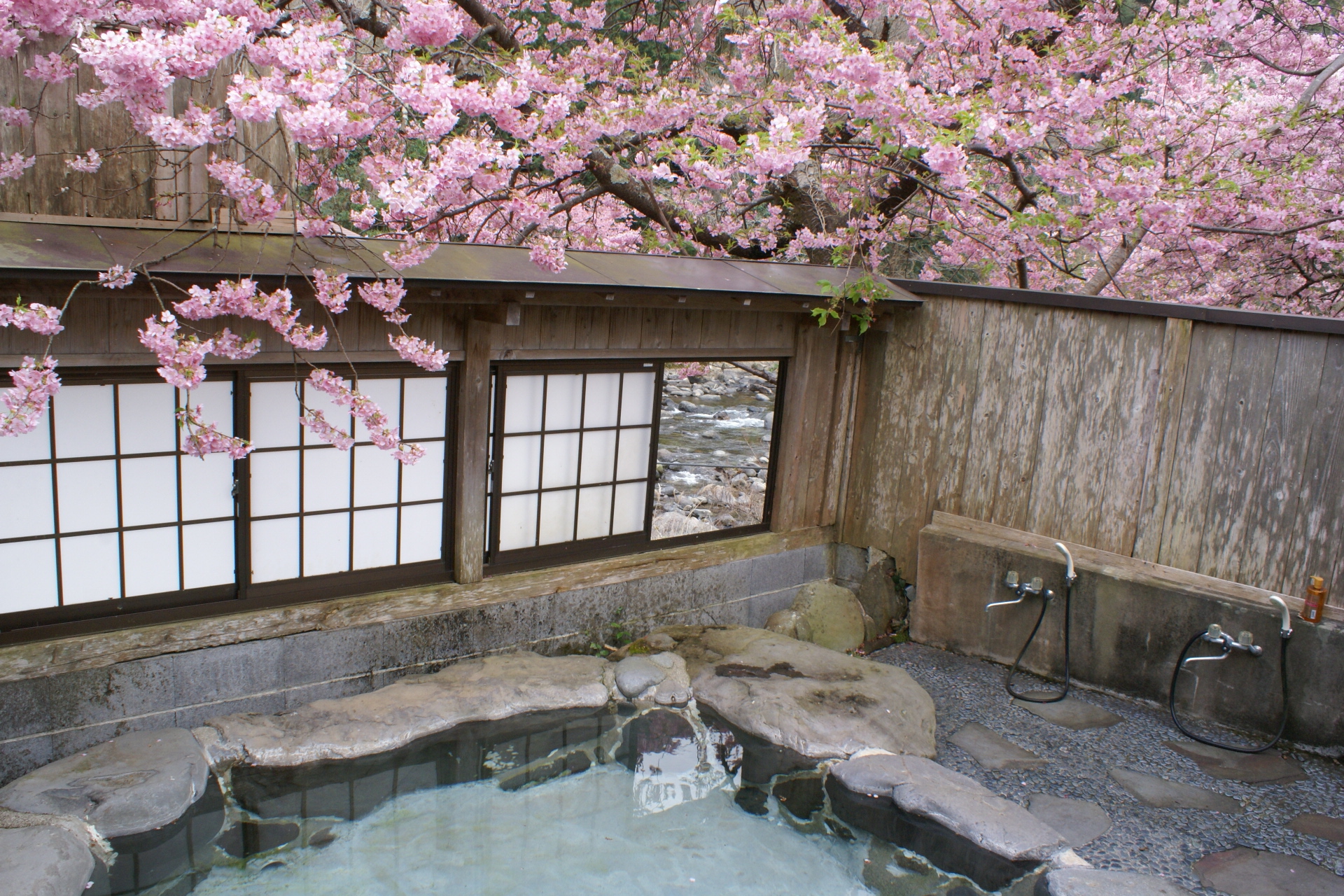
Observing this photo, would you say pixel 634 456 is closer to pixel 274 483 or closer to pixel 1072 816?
pixel 274 483

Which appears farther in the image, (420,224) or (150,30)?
(420,224)

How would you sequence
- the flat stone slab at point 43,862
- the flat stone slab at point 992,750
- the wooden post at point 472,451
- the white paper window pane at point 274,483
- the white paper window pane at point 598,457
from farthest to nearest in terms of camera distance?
the white paper window pane at point 598,457, the wooden post at point 472,451, the flat stone slab at point 992,750, the white paper window pane at point 274,483, the flat stone slab at point 43,862

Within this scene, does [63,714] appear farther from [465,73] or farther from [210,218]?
[465,73]

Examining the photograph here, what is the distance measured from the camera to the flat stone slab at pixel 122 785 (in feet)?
12.8

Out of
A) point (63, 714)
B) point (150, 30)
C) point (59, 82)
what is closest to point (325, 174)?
point (59, 82)

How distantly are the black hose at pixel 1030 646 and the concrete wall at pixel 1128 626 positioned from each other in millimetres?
48

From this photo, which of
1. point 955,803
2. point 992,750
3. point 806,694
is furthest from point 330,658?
point 992,750

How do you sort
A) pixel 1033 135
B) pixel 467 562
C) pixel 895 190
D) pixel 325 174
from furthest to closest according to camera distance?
pixel 895 190 → pixel 1033 135 → pixel 467 562 → pixel 325 174

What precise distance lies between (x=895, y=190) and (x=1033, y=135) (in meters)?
1.58

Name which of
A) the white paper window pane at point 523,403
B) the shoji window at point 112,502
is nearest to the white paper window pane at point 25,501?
the shoji window at point 112,502

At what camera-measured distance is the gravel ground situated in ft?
13.9

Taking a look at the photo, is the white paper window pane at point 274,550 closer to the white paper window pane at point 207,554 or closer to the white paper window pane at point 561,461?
the white paper window pane at point 207,554

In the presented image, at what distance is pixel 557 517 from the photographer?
595cm

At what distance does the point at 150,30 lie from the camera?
3260 millimetres
